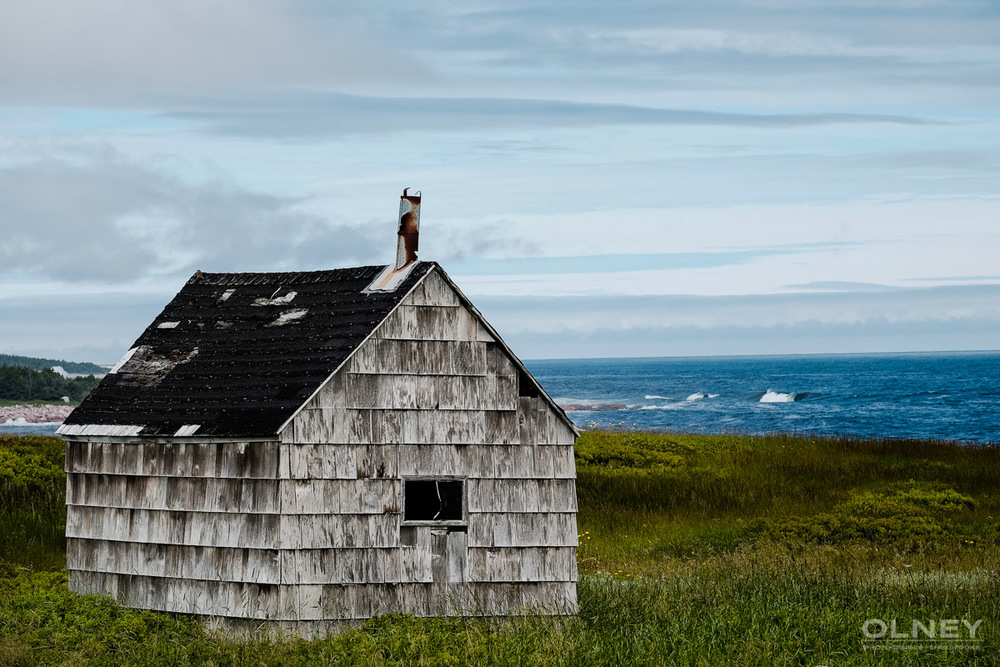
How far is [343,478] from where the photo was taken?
13961mm

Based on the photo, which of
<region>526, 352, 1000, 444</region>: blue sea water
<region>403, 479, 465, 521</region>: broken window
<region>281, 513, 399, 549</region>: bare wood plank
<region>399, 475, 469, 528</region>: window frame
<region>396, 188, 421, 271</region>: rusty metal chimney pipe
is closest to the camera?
<region>281, 513, 399, 549</region>: bare wood plank

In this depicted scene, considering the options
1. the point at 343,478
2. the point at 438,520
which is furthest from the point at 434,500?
the point at 343,478

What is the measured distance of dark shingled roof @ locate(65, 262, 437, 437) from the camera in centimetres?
1434

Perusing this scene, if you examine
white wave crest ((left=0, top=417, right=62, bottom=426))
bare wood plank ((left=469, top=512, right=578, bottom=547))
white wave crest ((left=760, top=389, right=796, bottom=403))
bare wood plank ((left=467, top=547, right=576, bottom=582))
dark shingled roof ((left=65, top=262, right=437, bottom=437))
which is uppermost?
dark shingled roof ((left=65, top=262, right=437, bottom=437))

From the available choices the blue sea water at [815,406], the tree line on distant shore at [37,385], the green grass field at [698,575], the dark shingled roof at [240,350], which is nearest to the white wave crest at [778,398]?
the blue sea water at [815,406]

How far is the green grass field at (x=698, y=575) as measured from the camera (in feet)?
42.0

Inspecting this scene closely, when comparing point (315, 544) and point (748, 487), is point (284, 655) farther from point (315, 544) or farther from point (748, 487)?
point (748, 487)

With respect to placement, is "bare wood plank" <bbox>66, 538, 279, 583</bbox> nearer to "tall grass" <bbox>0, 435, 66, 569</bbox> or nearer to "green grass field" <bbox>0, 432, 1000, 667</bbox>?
"green grass field" <bbox>0, 432, 1000, 667</bbox>

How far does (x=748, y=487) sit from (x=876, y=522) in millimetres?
4671

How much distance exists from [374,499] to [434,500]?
2.57 metres

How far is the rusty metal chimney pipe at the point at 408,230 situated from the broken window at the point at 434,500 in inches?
124

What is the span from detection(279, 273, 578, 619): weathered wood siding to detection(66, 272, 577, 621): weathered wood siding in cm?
2

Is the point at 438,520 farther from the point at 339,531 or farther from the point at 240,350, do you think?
the point at 240,350

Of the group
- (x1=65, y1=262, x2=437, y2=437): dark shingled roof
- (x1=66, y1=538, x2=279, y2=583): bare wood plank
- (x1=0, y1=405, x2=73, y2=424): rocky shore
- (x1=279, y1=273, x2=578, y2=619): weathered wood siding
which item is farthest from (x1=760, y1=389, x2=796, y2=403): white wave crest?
(x1=66, y1=538, x2=279, y2=583): bare wood plank
